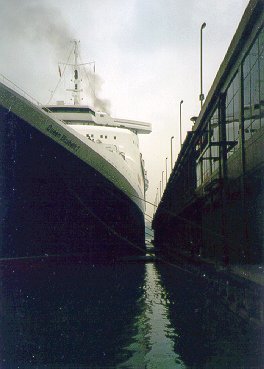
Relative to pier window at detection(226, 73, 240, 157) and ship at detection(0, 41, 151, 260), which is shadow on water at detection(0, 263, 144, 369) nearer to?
ship at detection(0, 41, 151, 260)

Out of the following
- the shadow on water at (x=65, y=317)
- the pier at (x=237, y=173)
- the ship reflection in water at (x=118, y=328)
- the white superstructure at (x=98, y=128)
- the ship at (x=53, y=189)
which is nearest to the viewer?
the ship reflection in water at (x=118, y=328)

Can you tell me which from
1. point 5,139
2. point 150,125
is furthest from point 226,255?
point 150,125

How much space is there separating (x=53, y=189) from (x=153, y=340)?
13.0 m

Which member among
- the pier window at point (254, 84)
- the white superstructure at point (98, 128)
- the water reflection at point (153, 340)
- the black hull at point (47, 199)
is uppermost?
the white superstructure at point (98, 128)

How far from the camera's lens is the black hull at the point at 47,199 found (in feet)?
65.2

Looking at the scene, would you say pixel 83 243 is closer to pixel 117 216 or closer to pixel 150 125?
pixel 117 216

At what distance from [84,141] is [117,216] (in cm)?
562

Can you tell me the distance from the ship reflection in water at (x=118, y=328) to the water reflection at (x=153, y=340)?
2cm

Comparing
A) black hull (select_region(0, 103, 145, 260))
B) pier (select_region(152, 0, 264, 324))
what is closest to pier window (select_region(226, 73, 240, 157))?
pier (select_region(152, 0, 264, 324))

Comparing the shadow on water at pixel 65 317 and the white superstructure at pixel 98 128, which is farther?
the white superstructure at pixel 98 128

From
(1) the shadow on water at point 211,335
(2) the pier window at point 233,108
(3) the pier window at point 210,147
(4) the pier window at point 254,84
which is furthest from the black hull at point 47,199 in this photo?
(4) the pier window at point 254,84

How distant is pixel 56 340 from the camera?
9.35 metres

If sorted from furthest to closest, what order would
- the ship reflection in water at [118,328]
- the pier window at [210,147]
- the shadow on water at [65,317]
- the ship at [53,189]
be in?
the ship at [53,189] → the pier window at [210,147] → the shadow on water at [65,317] → the ship reflection in water at [118,328]

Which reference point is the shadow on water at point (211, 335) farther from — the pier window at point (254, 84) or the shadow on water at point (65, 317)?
the pier window at point (254, 84)
